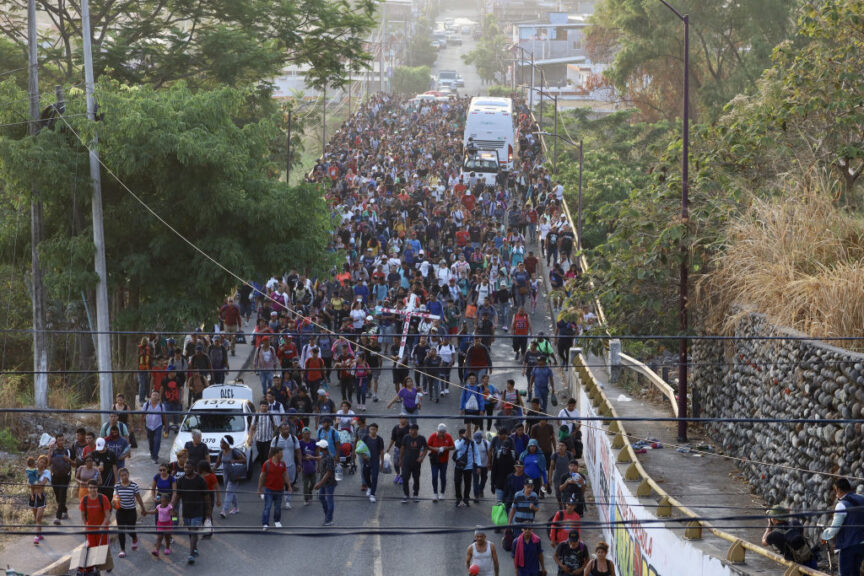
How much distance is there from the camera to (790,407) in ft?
46.6

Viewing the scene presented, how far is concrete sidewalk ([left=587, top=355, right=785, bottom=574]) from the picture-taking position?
41.8 ft

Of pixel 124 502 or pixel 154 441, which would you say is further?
pixel 154 441

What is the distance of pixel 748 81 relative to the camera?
52.1 meters

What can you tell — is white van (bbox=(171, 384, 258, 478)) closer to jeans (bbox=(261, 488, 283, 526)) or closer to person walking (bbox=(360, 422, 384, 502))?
jeans (bbox=(261, 488, 283, 526))

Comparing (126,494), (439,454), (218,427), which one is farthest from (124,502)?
(439,454)

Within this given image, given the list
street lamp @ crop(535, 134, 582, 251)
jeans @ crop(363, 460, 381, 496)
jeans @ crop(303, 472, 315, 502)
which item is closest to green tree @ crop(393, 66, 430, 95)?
street lamp @ crop(535, 134, 582, 251)

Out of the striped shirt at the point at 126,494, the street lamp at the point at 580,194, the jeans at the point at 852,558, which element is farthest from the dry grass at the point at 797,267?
the street lamp at the point at 580,194

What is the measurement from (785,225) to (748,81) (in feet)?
124

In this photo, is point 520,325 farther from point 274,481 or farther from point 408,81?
point 408,81

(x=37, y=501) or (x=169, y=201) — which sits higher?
(x=169, y=201)

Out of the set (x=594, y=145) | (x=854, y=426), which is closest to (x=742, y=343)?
(x=854, y=426)

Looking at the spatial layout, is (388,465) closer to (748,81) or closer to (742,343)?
(742,343)

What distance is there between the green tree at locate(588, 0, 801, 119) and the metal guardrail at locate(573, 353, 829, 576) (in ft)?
109

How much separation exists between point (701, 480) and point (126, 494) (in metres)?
8.04
